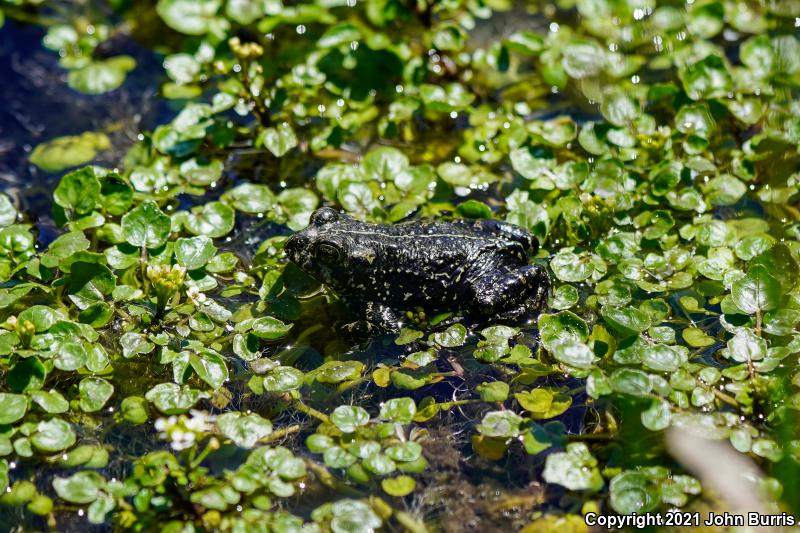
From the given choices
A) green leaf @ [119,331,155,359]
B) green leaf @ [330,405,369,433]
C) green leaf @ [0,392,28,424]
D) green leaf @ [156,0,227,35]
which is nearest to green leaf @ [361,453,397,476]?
green leaf @ [330,405,369,433]

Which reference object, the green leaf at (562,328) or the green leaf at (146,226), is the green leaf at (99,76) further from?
the green leaf at (562,328)

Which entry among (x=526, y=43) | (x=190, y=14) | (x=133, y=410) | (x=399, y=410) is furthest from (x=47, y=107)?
(x=399, y=410)

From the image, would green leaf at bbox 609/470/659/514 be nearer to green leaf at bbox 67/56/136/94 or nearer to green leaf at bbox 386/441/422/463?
green leaf at bbox 386/441/422/463

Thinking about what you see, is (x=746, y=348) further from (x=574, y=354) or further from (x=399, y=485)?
(x=399, y=485)

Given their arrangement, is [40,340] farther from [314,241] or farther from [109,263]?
[314,241]

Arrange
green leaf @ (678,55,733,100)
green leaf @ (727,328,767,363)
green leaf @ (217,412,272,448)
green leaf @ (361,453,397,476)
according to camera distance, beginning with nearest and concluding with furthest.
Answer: green leaf @ (361,453,397,476), green leaf @ (217,412,272,448), green leaf @ (727,328,767,363), green leaf @ (678,55,733,100)

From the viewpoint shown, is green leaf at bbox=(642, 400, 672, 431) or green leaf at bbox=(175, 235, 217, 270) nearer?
green leaf at bbox=(642, 400, 672, 431)
